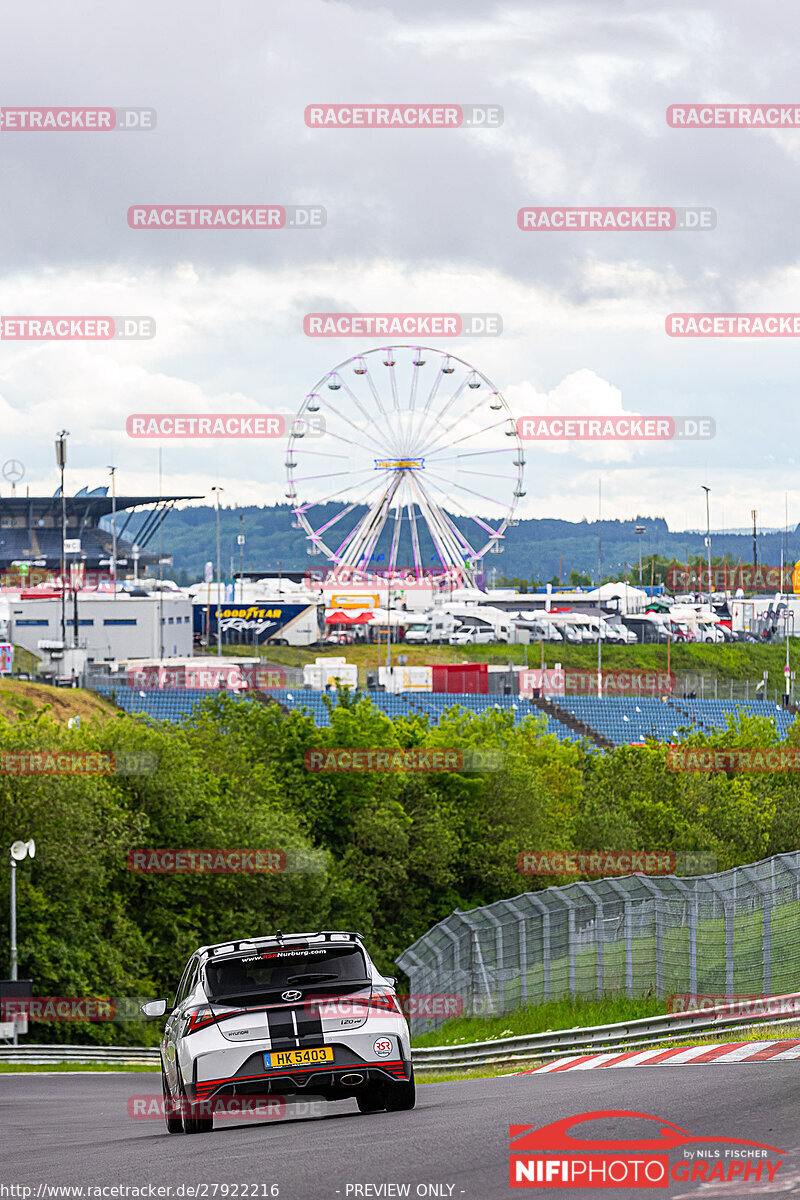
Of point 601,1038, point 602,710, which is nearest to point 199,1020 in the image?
point 601,1038

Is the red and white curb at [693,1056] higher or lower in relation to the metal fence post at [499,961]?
higher

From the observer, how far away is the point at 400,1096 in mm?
9602

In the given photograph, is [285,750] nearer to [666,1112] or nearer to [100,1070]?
[100,1070]

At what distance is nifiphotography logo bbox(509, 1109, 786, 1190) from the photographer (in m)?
6.41

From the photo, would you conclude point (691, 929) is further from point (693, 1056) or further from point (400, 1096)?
point (400, 1096)

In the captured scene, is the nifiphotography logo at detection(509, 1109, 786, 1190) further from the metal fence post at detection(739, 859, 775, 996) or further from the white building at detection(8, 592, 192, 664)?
the white building at detection(8, 592, 192, 664)

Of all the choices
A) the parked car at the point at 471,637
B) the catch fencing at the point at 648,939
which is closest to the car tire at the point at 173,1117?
the catch fencing at the point at 648,939

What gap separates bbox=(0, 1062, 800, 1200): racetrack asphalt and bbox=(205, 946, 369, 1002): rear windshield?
0.87 metres

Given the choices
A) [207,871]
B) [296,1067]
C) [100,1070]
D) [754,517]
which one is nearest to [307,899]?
[207,871]

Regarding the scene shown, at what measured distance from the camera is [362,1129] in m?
8.68

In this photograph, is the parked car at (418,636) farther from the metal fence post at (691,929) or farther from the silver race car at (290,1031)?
the silver race car at (290,1031)

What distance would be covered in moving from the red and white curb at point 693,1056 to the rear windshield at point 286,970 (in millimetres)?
3138

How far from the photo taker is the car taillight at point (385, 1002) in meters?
9.24

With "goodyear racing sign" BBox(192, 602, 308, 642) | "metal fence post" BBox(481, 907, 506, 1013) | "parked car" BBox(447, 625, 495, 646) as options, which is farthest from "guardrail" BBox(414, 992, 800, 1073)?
"goodyear racing sign" BBox(192, 602, 308, 642)
